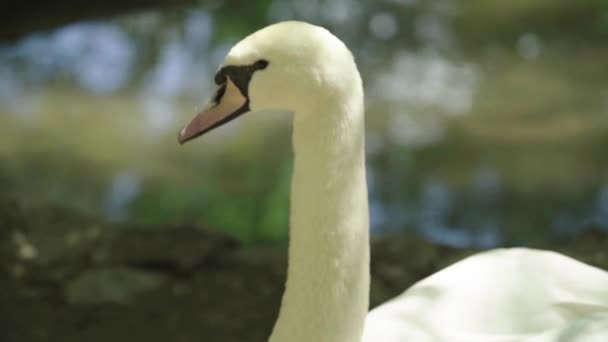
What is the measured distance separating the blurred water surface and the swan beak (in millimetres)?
1955

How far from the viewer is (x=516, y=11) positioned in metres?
5.97

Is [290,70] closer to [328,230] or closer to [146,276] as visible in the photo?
[328,230]

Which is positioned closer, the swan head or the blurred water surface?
the swan head

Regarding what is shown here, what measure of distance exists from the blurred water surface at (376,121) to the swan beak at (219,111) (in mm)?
1955

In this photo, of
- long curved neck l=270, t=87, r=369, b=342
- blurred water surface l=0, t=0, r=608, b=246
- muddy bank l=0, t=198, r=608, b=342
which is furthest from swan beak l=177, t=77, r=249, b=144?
blurred water surface l=0, t=0, r=608, b=246

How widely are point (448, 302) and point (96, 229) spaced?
5.73 ft

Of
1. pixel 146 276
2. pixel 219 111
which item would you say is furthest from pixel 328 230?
pixel 146 276

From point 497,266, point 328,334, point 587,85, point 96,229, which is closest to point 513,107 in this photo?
point 587,85

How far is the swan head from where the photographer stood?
5.46 ft

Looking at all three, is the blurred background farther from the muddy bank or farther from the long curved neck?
the long curved neck

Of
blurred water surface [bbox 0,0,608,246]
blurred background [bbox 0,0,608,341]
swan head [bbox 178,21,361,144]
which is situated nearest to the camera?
swan head [bbox 178,21,361,144]

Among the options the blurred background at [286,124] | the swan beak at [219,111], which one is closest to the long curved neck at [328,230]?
the swan beak at [219,111]

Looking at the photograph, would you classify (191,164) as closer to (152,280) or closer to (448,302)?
(152,280)

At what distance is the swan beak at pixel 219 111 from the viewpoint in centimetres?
173
